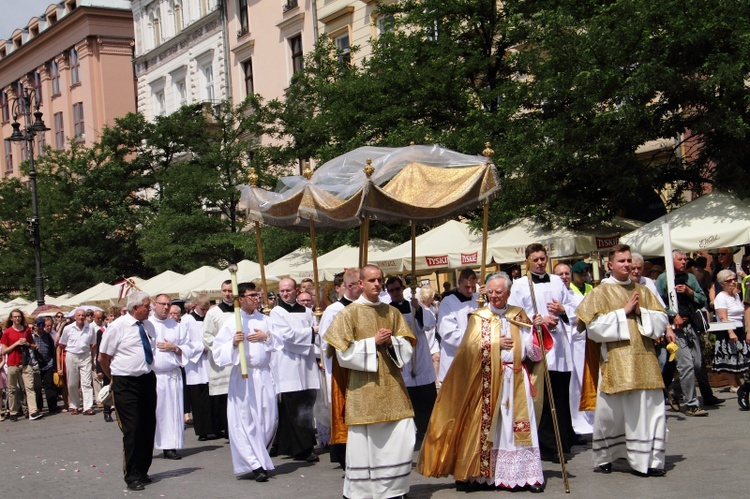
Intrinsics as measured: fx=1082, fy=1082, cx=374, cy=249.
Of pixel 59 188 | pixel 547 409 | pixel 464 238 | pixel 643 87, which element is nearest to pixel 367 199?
pixel 547 409

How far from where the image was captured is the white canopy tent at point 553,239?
16594 millimetres

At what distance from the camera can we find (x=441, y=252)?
1798 centimetres

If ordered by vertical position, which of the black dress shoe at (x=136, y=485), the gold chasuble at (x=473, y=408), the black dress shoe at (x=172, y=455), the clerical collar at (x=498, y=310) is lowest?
the black dress shoe at (x=172, y=455)

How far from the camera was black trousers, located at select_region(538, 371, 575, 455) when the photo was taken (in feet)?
32.5

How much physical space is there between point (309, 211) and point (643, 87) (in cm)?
639

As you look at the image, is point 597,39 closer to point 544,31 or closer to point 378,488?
point 544,31

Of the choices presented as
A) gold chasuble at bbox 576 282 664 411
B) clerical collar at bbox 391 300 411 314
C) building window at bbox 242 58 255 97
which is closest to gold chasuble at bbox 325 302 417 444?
gold chasuble at bbox 576 282 664 411

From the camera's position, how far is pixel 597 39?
1638 cm

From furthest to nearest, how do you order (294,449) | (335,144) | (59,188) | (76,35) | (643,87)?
(76,35) < (59,188) < (335,144) < (643,87) < (294,449)

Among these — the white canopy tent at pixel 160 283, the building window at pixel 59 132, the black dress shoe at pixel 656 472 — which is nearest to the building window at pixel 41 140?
the building window at pixel 59 132

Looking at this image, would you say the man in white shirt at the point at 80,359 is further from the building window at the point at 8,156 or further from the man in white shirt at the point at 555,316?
the building window at the point at 8,156

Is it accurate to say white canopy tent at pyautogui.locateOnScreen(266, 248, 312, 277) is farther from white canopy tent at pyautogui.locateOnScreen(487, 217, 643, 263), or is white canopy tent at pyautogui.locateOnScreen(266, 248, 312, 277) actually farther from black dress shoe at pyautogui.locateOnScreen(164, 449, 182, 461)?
black dress shoe at pyautogui.locateOnScreen(164, 449, 182, 461)

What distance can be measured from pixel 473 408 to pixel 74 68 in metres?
49.6

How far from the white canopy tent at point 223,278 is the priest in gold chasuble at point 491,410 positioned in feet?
46.0
